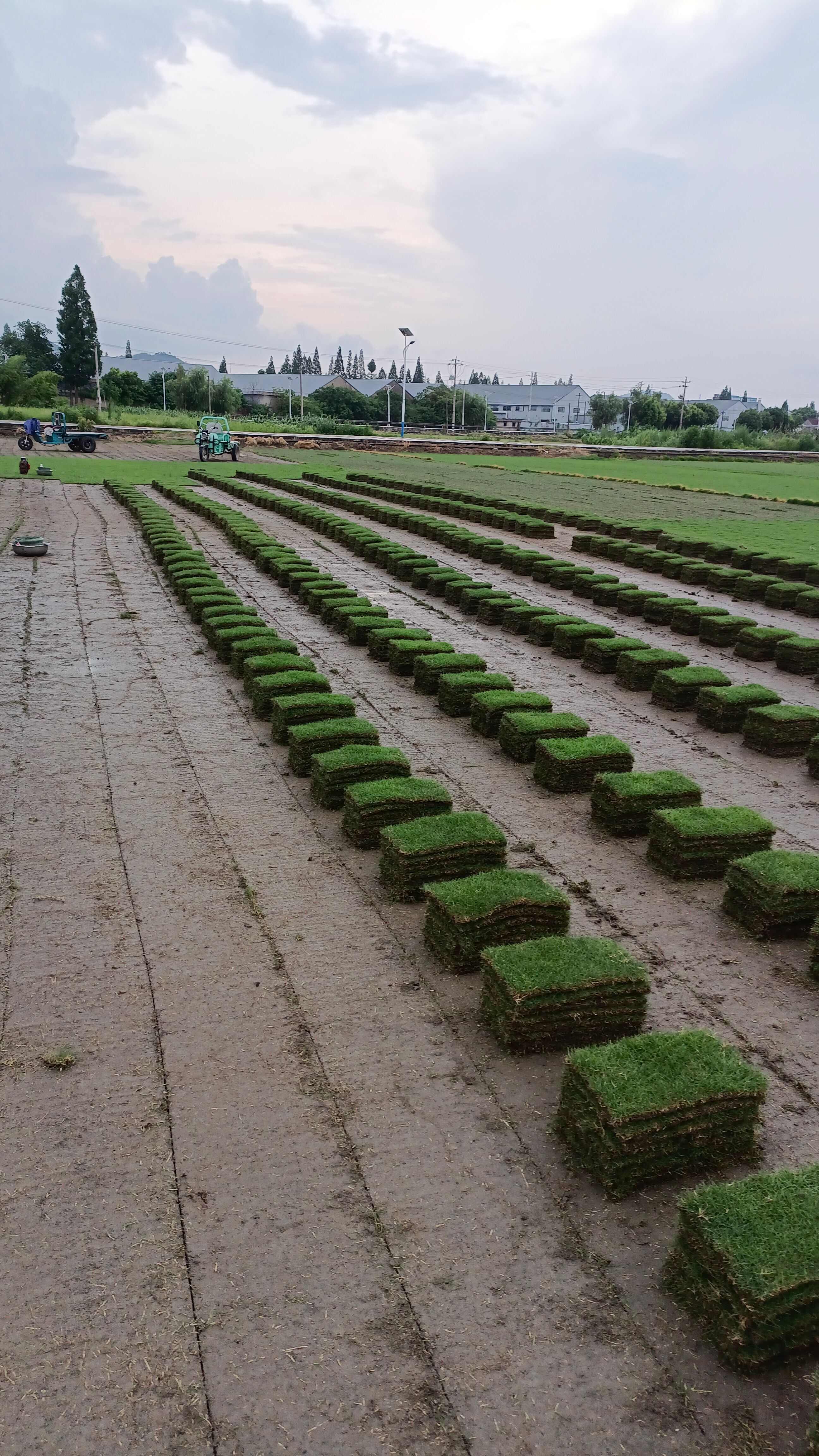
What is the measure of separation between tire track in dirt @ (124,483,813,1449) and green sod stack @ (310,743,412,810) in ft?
0.87

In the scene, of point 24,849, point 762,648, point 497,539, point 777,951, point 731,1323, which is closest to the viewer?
point 731,1323

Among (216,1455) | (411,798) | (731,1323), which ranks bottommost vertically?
(216,1455)

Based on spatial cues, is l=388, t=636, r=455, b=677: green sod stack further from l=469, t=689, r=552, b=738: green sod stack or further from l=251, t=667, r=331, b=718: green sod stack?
l=469, t=689, r=552, b=738: green sod stack

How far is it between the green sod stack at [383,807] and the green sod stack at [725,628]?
38.2 feet

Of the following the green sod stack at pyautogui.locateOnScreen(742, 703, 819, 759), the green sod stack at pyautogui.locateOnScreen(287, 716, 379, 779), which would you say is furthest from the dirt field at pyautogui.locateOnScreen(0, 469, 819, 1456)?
the green sod stack at pyautogui.locateOnScreen(742, 703, 819, 759)

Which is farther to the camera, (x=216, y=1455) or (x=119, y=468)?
(x=119, y=468)

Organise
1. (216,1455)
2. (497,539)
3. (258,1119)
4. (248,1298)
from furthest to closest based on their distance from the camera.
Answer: (497,539) < (258,1119) < (248,1298) < (216,1455)

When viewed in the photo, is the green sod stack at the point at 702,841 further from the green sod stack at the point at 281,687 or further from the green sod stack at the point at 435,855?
the green sod stack at the point at 281,687

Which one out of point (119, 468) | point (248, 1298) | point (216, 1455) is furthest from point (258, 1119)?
point (119, 468)

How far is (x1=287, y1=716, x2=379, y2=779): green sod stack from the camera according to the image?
41.1 feet

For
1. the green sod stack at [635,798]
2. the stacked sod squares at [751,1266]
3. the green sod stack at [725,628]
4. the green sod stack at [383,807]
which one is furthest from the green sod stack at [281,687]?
the stacked sod squares at [751,1266]

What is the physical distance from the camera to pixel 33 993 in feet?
26.3

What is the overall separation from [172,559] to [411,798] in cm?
1746

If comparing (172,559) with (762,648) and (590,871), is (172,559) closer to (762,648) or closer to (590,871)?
(762,648)
